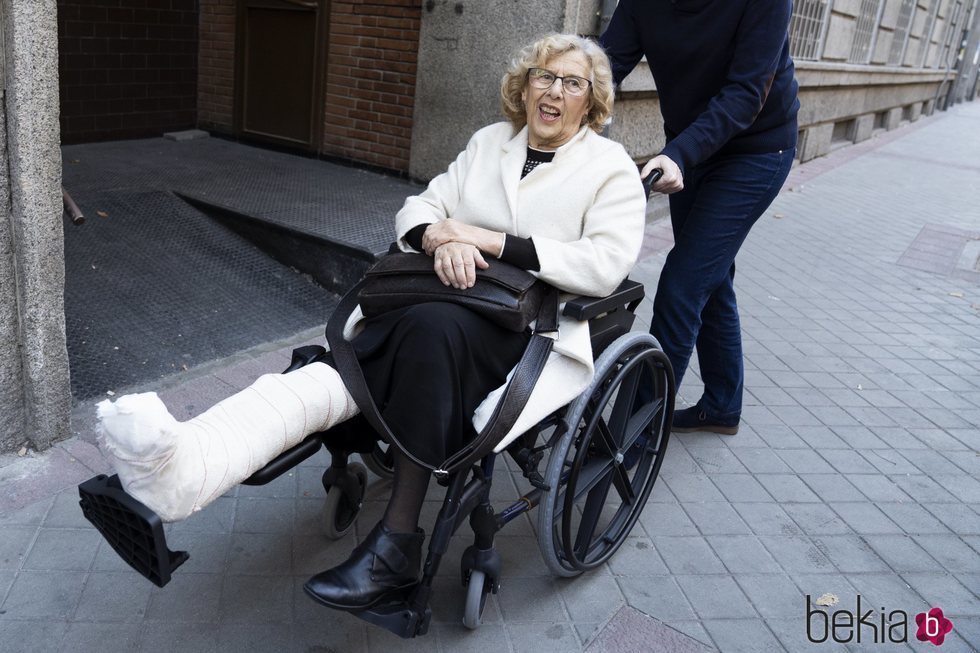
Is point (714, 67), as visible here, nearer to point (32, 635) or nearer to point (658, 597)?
point (658, 597)

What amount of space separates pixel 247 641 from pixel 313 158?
17.7ft

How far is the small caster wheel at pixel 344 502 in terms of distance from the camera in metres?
2.85

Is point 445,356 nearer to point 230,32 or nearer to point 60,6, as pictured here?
point 60,6

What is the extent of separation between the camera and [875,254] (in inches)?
307

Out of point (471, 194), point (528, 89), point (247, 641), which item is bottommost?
point (247, 641)

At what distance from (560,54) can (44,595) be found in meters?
2.20

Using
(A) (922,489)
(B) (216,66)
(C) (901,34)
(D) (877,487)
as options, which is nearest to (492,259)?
(D) (877,487)

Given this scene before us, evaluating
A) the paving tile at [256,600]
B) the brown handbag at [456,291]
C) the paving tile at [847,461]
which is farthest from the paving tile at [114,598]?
the paving tile at [847,461]

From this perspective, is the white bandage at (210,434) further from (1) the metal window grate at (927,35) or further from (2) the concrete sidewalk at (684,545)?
(1) the metal window grate at (927,35)

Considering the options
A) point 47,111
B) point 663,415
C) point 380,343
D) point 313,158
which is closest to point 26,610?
point 380,343

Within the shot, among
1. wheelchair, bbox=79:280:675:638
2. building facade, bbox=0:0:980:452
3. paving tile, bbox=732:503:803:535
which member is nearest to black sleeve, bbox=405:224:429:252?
wheelchair, bbox=79:280:675:638

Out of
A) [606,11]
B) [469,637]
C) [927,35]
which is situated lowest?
[469,637]

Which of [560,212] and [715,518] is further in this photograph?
[715,518]

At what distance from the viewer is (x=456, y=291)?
246 cm
